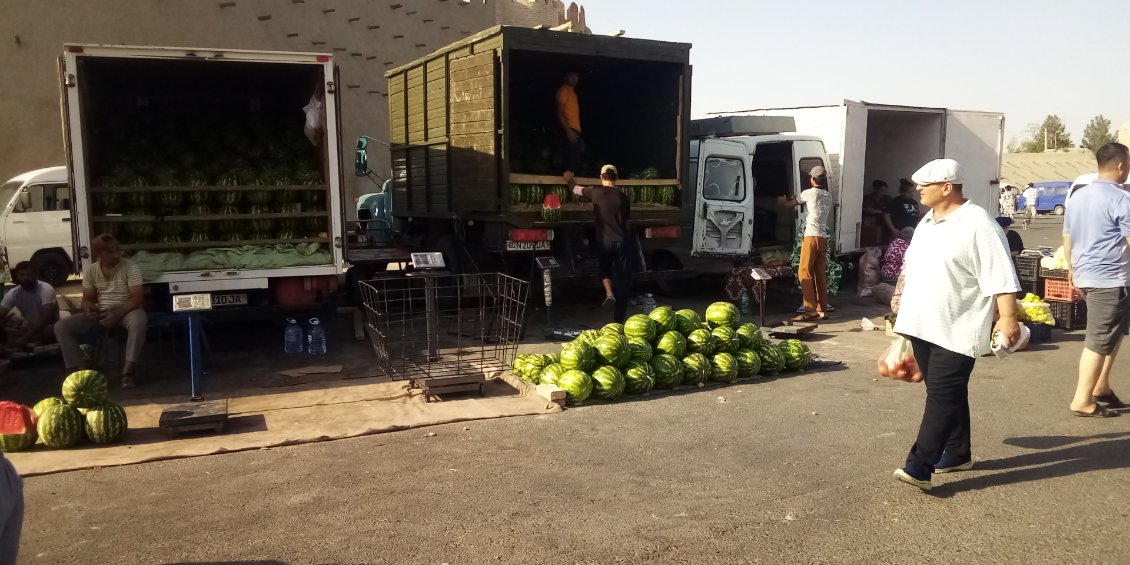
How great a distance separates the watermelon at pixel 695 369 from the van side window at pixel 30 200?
39.7 ft

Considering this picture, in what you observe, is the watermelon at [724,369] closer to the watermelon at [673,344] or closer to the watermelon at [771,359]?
the watermelon at [673,344]

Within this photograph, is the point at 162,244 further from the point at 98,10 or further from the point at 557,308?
the point at 98,10

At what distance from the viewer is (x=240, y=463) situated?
17.4 ft

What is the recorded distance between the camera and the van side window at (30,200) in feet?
44.9

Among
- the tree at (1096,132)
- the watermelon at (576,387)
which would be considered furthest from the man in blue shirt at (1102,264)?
the tree at (1096,132)

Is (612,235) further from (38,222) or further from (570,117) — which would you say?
(38,222)

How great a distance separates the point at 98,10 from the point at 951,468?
703 inches

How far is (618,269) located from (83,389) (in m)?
5.60

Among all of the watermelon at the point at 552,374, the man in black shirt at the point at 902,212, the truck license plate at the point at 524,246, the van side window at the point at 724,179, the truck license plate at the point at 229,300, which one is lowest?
the watermelon at the point at 552,374

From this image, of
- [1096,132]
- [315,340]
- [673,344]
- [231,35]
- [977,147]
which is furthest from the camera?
[1096,132]

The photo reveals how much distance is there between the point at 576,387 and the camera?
6.62 m

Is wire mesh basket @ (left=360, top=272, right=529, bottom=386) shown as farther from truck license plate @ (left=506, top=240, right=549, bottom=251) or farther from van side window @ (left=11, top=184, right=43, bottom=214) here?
van side window @ (left=11, top=184, right=43, bottom=214)

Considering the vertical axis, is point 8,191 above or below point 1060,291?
above

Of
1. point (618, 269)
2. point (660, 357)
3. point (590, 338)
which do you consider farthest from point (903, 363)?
point (618, 269)
